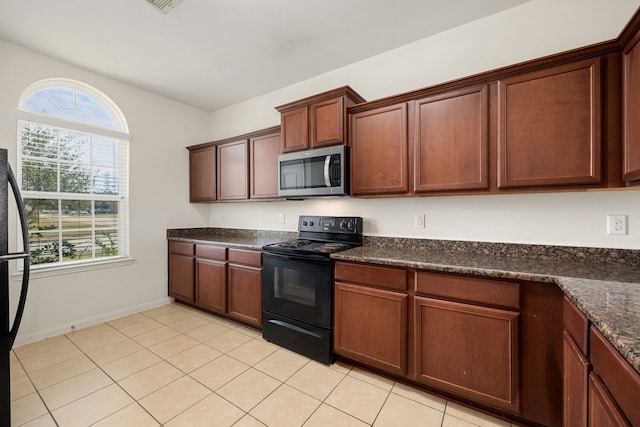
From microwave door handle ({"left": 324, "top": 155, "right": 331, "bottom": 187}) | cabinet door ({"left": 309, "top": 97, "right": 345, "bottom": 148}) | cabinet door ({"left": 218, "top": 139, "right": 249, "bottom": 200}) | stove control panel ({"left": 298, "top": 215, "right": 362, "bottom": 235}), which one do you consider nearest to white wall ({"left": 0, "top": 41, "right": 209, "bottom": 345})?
cabinet door ({"left": 218, "top": 139, "right": 249, "bottom": 200})

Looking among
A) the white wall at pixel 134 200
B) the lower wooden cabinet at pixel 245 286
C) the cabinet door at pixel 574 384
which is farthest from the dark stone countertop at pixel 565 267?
the white wall at pixel 134 200

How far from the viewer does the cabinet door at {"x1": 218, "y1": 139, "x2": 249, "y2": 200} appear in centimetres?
322

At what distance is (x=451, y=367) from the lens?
5.44 ft

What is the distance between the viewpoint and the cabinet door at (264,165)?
9.67ft

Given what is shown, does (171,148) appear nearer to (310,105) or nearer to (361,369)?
(310,105)

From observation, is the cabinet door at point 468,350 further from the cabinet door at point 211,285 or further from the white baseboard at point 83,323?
the white baseboard at point 83,323

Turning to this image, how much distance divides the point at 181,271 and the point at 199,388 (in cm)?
187

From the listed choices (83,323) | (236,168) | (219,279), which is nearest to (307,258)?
(219,279)

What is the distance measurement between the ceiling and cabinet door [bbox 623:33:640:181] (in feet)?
3.15

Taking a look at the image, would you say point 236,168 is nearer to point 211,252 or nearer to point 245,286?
point 211,252

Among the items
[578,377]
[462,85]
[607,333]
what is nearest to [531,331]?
[578,377]

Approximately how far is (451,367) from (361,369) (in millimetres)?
721

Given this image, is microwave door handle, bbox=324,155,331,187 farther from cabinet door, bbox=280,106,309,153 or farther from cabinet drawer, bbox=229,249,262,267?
cabinet drawer, bbox=229,249,262,267

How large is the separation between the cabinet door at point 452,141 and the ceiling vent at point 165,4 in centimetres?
195
